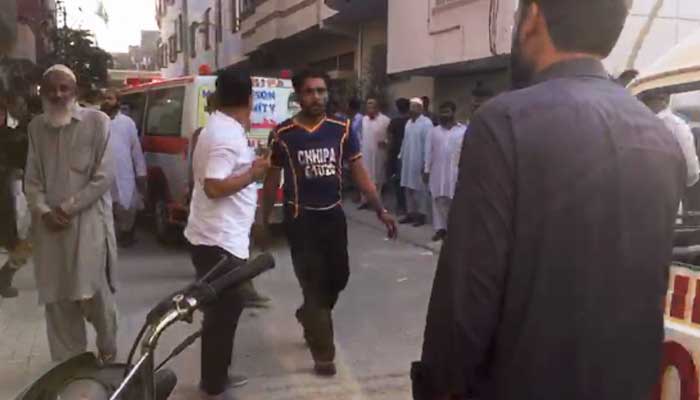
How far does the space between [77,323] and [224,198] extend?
1166 mm

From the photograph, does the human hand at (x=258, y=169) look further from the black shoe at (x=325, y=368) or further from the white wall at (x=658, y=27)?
the white wall at (x=658, y=27)

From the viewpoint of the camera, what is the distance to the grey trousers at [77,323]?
402 centimetres

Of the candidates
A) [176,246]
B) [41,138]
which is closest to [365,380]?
[41,138]

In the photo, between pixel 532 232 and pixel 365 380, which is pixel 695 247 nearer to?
pixel 532 232

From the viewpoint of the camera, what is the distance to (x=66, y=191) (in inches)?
153

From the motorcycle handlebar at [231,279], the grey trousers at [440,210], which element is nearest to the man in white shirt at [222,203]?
the motorcycle handlebar at [231,279]

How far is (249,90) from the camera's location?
3896mm

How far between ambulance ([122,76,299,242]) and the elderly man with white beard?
3502mm

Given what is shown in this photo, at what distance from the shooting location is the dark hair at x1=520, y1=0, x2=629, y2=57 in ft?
4.81

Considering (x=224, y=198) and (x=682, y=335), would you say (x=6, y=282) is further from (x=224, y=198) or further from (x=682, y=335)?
(x=682, y=335)

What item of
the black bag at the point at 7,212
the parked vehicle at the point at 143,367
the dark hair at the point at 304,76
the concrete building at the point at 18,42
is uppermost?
the concrete building at the point at 18,42

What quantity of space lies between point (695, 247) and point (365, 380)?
2.51m

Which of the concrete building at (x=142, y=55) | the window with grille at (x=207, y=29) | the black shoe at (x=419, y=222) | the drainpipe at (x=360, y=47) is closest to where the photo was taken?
the black shoe at (x=419, y=222)

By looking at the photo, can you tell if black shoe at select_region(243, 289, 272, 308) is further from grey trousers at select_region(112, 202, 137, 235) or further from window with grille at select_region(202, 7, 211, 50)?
window with grille at select_region(202, 7, 211, 50)
